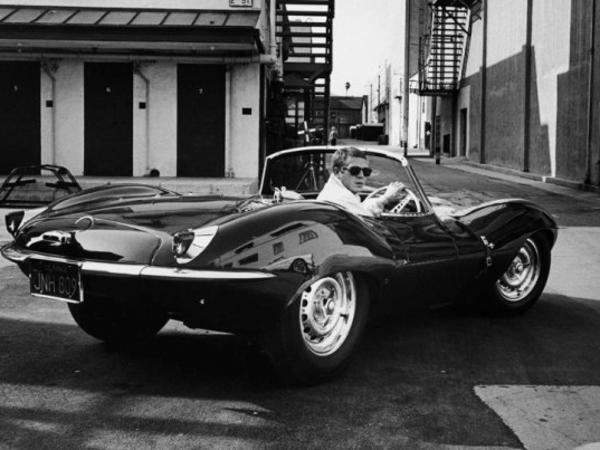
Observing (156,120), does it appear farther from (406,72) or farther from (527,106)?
(406,72)

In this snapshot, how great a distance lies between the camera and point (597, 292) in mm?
7043

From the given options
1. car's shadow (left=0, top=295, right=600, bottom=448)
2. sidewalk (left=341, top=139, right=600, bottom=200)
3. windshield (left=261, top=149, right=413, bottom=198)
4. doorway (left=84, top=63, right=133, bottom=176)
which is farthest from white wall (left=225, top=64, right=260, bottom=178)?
car's shadow (left=0, top=295, right=600, bottom=448)

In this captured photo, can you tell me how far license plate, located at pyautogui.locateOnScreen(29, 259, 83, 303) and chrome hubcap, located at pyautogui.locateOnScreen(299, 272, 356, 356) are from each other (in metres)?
1.12

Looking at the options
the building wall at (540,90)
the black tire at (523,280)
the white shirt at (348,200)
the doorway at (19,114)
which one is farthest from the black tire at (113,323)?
the building wall at (540,90)

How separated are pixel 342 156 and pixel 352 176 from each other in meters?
0.14

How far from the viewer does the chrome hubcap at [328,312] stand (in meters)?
4.14

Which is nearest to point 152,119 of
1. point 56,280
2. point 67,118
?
point 67,118

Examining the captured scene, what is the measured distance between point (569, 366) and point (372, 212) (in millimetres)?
1433

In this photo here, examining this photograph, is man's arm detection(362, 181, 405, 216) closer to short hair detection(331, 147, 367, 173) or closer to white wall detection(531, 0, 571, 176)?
short hair detection(331, 147, 367, 173)

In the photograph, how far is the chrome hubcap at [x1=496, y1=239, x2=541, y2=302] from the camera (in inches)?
234

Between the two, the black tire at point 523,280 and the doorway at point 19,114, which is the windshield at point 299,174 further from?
the doorway at point 19,114

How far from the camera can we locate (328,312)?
4266 mm

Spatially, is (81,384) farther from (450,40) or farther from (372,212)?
(450,40)

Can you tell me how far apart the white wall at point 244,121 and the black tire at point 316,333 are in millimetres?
15268
